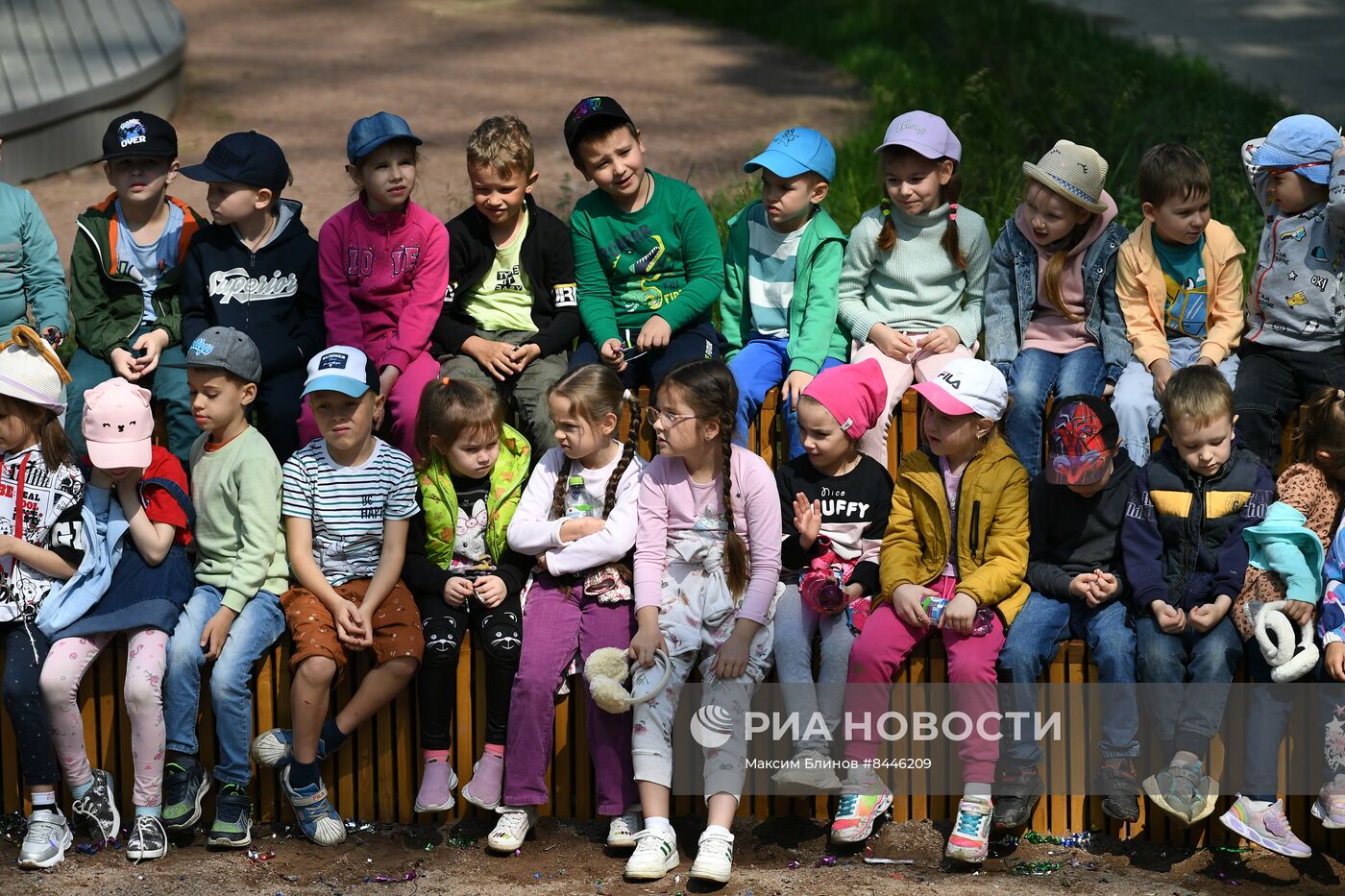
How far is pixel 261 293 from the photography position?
18.1ft

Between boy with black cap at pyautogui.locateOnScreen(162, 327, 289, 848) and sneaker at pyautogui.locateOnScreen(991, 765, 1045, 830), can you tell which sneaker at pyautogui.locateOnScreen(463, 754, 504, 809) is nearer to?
boy with black cap at pyautogui.locateOnScreen(162, 327, 289, 848)

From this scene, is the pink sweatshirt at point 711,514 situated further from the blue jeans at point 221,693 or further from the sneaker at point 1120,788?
the blue jeans at point 221,693

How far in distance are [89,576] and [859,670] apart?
224 centimetres

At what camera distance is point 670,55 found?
12508 millimetres

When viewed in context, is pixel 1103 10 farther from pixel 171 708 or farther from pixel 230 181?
pixel 171 708

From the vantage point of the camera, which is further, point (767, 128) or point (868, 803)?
point (767, 128)

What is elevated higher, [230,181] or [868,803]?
[230,181]

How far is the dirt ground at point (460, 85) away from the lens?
31.1 ft

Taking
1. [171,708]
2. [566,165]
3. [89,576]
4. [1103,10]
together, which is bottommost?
[171,708]

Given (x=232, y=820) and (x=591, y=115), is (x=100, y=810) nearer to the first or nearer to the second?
(x=232, y=820)

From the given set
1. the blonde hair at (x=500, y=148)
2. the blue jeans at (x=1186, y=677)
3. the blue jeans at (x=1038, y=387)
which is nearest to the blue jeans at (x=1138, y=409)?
the blue jeans at (x=1038, y=387)

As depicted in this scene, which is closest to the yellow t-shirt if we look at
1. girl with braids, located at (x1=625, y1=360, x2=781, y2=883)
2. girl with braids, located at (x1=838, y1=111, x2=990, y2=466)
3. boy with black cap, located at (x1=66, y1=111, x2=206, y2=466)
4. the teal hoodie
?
girl with braids, located at (x1=625, y1=360, x2=781, y2=883)

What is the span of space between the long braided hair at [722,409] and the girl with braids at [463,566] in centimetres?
58

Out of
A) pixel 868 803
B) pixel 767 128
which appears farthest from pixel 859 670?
pixel 767 128
